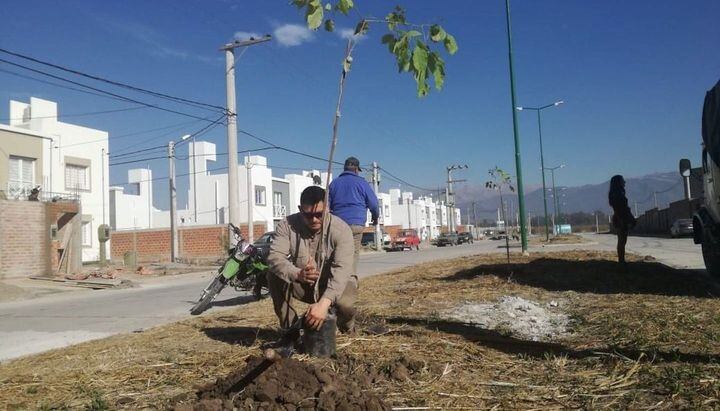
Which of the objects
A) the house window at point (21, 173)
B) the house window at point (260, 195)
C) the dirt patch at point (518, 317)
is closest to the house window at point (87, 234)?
the house window at point (21, 173)

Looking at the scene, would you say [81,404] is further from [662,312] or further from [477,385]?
[662,312]

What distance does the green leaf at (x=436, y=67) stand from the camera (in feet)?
9.93

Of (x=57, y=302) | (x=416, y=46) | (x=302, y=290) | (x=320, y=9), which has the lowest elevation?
(x=57, y=302)

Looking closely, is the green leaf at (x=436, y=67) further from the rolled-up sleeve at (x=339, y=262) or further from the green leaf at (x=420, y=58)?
the rolled-up sleeve at (x=339, y=262)

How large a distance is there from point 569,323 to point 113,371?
13.3 feet

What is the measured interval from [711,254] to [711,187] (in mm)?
1135

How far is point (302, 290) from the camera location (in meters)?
4.38

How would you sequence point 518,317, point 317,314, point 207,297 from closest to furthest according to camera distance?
point 317,314, point 518,317, point 207,297

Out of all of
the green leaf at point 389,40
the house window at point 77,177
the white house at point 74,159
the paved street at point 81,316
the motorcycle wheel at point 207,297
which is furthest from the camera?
the house window at point 77,177

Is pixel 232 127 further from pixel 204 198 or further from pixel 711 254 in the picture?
pixel 204 198

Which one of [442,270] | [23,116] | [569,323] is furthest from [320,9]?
[23,116]

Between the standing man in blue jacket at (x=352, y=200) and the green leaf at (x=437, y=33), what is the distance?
11.5 ft

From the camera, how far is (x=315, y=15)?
9.61 feet

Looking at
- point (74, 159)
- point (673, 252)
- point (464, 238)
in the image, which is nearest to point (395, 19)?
point (673, 252)
